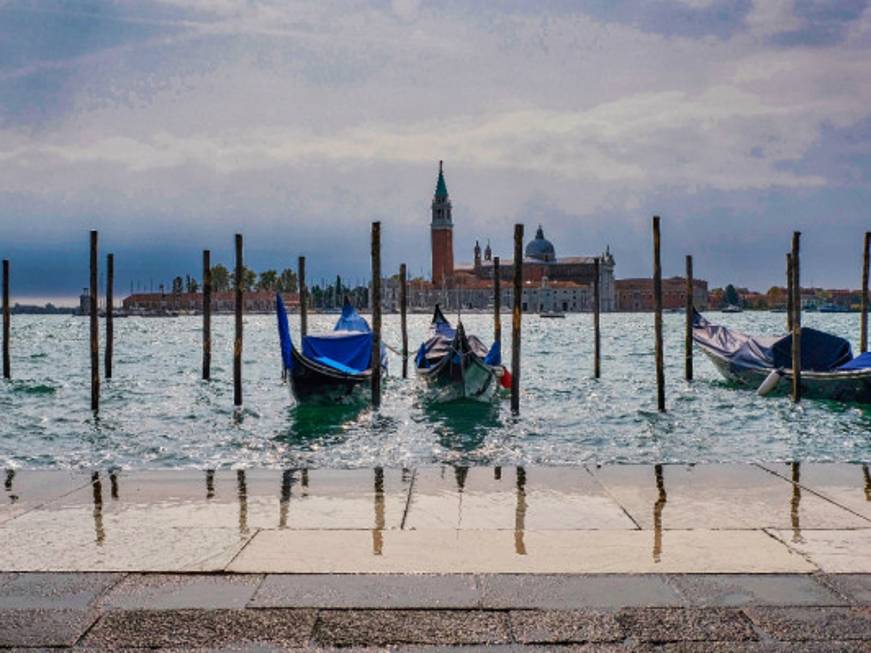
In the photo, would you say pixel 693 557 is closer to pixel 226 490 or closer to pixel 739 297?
pixel 226 490

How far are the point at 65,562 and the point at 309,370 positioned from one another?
490 inches

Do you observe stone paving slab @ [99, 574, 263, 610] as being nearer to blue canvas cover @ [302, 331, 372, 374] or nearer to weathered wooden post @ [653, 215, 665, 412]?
weathered wooden post @ [653, 215, 665, 412]

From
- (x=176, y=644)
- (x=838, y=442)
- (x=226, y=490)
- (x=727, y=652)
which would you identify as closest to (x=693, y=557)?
(x=727, y=652)

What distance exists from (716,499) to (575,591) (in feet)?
8.52

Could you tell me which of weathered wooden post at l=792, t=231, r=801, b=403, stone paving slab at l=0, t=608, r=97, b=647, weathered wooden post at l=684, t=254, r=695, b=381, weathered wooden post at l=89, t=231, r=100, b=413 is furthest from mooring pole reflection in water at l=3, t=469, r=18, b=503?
weathered wooden post at l=684, t=254, r=695, b=381

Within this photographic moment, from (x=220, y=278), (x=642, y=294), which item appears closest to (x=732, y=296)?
(x=642, y=294)

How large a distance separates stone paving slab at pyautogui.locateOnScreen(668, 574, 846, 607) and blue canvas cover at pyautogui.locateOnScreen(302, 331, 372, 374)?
13.6 metres

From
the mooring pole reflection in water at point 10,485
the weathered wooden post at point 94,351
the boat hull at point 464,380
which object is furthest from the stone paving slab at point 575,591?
the boat hull at point 464,380

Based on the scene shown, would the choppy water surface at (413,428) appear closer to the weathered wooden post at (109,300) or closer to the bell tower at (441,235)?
the weathered wooden post at (109,300)

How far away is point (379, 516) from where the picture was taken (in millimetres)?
5570

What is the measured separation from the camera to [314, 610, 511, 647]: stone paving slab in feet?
11.0

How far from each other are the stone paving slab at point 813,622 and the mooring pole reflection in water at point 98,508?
3.29 metres

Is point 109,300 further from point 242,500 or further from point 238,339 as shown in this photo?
point 242,500

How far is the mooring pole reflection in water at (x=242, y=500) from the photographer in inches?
206
